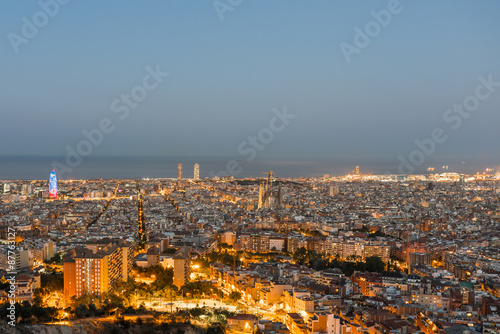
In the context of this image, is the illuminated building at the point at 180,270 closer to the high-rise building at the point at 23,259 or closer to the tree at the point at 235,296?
the tree at the point at 235,296

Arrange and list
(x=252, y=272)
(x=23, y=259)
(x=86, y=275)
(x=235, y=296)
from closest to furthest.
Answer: (x=86, y=275), (x=235, y=296), (x=252, y=272), (x=23, y=259)

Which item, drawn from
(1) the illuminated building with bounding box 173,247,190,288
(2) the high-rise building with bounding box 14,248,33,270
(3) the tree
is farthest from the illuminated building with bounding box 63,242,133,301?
(2) the high-rise building with bounding box 14,248,33,270

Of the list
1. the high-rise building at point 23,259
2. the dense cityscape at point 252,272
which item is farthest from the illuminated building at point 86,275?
the high-rise building at point 23,259

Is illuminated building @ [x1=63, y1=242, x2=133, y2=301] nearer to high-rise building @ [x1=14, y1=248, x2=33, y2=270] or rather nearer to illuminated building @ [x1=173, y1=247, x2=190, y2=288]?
illuminated building @ [x1=173, y1=247, x2=190, y2=288]

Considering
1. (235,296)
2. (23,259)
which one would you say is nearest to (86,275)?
(235,296)

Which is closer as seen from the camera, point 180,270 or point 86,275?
point 86,275

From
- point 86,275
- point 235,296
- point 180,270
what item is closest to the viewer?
point 86,275

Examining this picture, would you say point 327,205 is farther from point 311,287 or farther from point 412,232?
point 311,287

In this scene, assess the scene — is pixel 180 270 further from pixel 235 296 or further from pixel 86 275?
pixel 86 275
